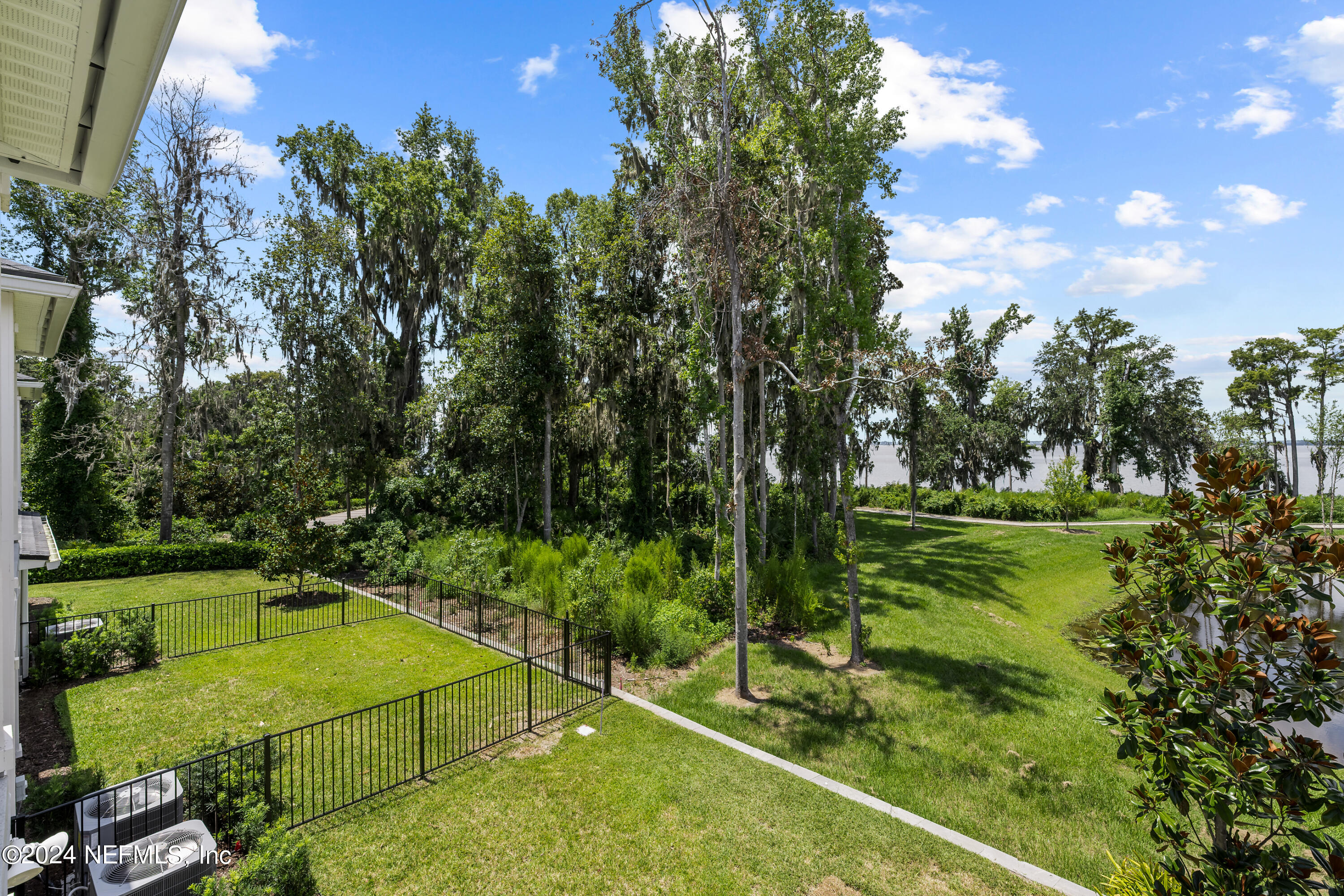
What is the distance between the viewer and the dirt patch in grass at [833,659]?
10695 mm

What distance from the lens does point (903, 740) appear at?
8164mm

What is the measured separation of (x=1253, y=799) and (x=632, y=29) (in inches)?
702

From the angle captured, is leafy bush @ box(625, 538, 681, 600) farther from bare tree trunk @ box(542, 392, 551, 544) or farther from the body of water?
the body of water

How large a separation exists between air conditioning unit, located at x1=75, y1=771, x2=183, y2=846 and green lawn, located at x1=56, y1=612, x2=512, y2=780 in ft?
3.05

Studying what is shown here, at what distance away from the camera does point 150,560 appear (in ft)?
58.3

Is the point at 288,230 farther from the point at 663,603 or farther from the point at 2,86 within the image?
the point at 2,86

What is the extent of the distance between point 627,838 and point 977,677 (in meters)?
7.51

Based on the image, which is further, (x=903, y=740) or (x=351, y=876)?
(x=903, y=740)

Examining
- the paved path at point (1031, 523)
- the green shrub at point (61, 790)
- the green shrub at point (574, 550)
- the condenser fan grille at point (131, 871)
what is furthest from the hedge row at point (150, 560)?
the paved path at point (1031, 523)

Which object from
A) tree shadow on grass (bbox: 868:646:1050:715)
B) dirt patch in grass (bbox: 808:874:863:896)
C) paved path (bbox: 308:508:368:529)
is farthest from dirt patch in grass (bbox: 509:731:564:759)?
paved path (bbox: 308:508:368:529)

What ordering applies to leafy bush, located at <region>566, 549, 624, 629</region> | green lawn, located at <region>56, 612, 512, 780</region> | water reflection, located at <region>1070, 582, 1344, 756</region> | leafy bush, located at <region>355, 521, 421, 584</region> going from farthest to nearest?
leafy bush, located at <region>355, 521, 421, 584</region> → leafy bush, located at <region>566, 549, 624, 629</region> → green lawn, located at <region>56, 612, 512, 780</region> → water reflection, located at <region>1070, 582, 1344, 756</region>

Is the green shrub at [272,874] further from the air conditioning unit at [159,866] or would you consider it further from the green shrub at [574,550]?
the green shrub at [574,550]

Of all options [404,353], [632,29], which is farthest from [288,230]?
[632,29]

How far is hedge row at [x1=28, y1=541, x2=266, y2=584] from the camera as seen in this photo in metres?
16.4
